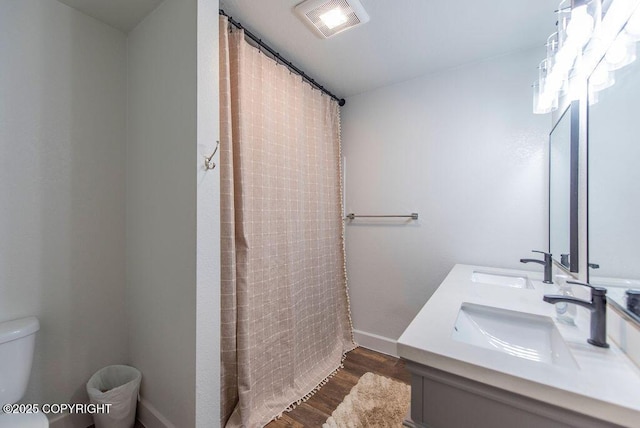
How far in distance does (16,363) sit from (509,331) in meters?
2.18

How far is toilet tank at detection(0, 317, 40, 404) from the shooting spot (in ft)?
3.51

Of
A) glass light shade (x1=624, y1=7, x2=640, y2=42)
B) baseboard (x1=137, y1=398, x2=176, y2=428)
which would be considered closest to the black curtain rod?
glass light shade (x1=624, y1=7, x2=640, y2=42)

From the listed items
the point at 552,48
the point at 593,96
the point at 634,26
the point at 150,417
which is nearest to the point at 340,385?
the point at 150,417

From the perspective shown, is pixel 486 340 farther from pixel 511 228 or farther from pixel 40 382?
pixel 40 382

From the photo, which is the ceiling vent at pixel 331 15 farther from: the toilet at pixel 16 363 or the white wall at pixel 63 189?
the toilet at pixel 16 363

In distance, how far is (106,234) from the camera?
1515 millimetres

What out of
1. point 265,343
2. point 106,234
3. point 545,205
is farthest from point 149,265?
point 545,205

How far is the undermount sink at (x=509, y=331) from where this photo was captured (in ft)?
3.05

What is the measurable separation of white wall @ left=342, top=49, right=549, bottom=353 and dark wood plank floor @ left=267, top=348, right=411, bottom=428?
0.15 meters

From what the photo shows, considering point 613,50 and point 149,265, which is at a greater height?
point 613,50

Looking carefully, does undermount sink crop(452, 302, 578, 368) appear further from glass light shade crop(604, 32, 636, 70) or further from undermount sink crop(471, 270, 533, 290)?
glass light shade crop(604, 32, 636, 70)

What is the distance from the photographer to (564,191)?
1279 millimetres

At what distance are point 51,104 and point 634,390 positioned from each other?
2.50 m

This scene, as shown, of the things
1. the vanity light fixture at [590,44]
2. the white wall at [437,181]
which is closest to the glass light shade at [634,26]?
the vanity light fixture at [590,44]
